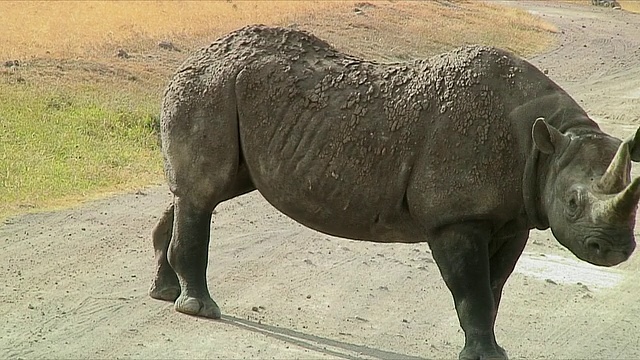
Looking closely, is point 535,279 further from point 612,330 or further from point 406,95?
point 406,95

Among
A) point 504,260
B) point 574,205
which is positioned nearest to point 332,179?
point 504,260

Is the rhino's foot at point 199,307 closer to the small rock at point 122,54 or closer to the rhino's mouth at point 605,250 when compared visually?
the rhino's mouth at point 605,250

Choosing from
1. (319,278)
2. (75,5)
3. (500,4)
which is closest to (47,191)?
(319,278)

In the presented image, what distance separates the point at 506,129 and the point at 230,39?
2.11 metres

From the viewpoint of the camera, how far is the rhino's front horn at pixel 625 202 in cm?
608

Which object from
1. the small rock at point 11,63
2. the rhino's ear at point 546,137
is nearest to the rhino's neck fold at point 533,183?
the rhino's ear at point 546,137

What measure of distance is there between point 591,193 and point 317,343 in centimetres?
222

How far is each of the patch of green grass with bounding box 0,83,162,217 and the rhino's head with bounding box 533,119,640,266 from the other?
5979 mm

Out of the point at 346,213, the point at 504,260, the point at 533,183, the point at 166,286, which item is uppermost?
the point at 533,183

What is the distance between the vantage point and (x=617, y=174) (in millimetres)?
Result: 6277

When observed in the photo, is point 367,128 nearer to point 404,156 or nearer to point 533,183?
point 404,156

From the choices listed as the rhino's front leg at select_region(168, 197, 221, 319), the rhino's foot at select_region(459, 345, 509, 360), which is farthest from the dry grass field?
the rhino's foot at select_region(459, 345, 509, 360)

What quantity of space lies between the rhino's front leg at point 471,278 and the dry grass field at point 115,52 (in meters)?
5.45

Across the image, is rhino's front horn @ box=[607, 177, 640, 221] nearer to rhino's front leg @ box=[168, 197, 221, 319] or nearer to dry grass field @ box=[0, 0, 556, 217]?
Answer: rhino's front leg @ box=[168, 197, 221, 319]
